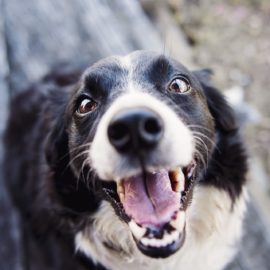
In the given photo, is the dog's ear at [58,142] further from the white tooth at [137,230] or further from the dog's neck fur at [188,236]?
the white tooth at [137,230]

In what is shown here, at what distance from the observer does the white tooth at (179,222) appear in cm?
195

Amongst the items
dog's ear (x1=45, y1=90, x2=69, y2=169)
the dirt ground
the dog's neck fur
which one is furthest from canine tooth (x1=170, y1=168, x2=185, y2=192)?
the dirt ground

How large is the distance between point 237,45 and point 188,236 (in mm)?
2535

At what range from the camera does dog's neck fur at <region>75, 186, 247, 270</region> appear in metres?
2.39

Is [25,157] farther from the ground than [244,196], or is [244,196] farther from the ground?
[25,157]

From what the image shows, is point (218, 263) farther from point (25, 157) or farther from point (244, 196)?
point (25, 157)

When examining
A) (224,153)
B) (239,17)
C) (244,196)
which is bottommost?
(239,17)

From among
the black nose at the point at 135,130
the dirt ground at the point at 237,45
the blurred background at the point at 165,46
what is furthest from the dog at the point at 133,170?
the dirt ground at the point at 237,45

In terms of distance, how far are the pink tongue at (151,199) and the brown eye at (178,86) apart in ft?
1.14

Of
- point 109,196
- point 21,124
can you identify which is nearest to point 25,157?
point 21,124

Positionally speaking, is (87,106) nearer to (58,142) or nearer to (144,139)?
(58,142)

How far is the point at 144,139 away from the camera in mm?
A: 1762

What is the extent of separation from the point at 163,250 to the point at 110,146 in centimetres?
41

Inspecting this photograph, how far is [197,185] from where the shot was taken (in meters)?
2.31
